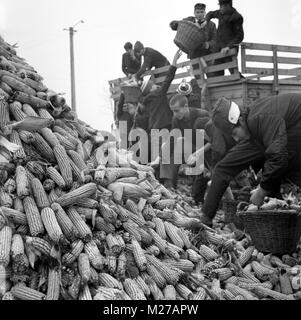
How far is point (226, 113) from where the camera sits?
6.65 metres

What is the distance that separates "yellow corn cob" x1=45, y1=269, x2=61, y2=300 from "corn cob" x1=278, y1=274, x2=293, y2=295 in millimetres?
2621

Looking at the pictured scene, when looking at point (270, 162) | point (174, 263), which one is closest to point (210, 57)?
point (270, 162)

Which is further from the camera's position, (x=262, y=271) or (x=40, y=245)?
(x=262, y=271)

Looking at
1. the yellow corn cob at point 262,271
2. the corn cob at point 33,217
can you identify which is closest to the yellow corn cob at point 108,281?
the corn cob at point 33,217

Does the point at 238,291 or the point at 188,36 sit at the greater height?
the point at 188,36

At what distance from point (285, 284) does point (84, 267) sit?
97.2 inches

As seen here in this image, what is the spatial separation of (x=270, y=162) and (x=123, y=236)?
A: 230 cm

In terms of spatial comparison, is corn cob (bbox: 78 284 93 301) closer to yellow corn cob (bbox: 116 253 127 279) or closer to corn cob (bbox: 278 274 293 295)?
yellow corn cob (bbox: 116 253 127 279)

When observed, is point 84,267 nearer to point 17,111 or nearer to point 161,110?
point 17,111

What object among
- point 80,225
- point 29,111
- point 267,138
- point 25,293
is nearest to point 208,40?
point 267,138

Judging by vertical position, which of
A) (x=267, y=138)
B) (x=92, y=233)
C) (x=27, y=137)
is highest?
(x=27, y=137)

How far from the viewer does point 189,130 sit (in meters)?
9.17

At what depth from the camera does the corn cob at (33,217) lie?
14.9ft
